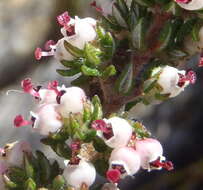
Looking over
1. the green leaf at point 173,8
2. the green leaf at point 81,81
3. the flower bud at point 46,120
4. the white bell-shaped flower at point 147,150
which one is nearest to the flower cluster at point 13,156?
the flower bud at point 46,120

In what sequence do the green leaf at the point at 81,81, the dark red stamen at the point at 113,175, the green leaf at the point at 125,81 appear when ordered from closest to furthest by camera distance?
the dark red stamen at the point at 113,175
the green leaf at the point at 125,81
the green leaf at the point at 81,81

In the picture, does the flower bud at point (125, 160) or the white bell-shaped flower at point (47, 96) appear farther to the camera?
the white bell-shaped flower at point (47, 96)

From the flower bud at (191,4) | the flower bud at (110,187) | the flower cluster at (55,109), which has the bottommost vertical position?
the flower bud at (110,187)

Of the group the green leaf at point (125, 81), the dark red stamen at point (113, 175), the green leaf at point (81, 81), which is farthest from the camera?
the green leaf at point (81, 81)

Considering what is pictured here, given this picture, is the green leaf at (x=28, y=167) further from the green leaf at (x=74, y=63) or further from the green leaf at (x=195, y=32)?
the green leaf at (x=195, y=32)

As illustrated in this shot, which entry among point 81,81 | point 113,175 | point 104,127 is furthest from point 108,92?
point 113,175

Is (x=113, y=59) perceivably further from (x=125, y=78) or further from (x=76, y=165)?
(x=76, y=165)

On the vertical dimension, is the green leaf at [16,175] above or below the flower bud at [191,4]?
below
